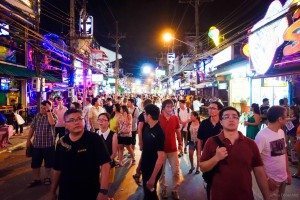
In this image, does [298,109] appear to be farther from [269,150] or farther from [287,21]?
[269,150]

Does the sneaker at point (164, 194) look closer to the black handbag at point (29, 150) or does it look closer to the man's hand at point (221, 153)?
the black handbag at point (29, 150)

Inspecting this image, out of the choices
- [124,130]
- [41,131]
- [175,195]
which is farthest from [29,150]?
[175,195]

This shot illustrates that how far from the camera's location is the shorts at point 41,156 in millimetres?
8367

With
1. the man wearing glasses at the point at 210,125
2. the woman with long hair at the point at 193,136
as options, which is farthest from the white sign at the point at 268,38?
the man wearing glasses at the point at 210,125

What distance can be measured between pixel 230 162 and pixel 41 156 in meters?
6.03

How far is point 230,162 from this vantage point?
12.1ft

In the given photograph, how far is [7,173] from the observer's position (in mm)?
9859

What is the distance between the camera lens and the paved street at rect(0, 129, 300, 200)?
7.45 metres

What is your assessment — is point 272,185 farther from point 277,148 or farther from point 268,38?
point 268,38

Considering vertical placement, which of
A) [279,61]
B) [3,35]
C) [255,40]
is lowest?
[279,61]

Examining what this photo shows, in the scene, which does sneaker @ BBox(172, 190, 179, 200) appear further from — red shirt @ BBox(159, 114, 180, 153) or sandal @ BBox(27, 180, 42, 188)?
sandal @ BBox(27, 180, 42, 188)

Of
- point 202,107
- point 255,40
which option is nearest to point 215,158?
point 255,40

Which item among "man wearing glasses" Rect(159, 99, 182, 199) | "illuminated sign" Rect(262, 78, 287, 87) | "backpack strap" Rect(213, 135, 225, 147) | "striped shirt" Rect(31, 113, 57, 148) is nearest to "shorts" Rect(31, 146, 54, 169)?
"striped shirt" Rect(31, 113, 57, 148)

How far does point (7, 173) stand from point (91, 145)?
271 inches
